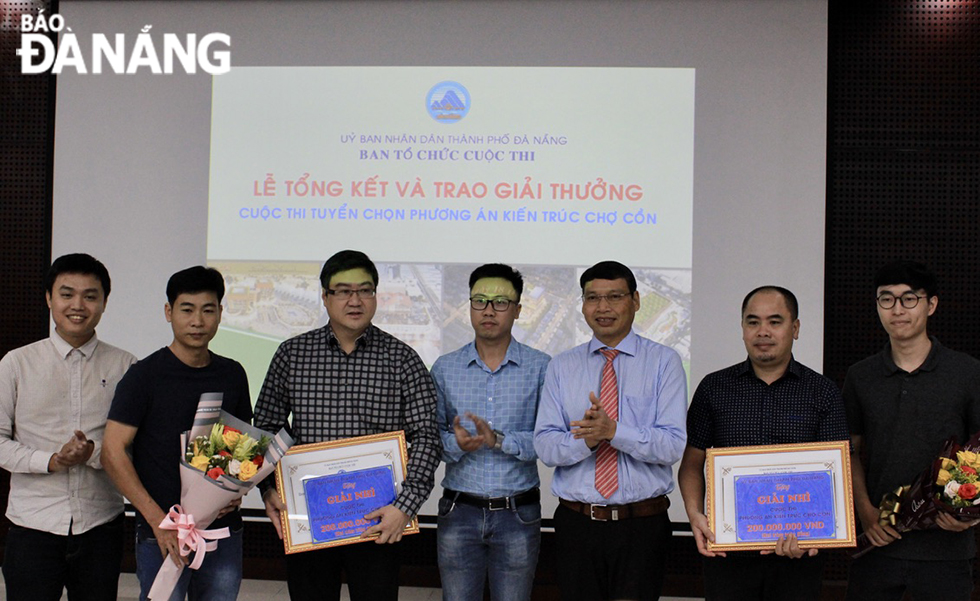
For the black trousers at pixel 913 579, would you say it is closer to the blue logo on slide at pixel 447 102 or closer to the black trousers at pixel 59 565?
the black trousers at pixel 59 565

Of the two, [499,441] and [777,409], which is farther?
[499,441]

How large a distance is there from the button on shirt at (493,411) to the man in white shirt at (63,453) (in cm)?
122

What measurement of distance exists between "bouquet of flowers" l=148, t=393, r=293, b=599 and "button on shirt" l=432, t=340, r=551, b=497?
0.69 meters

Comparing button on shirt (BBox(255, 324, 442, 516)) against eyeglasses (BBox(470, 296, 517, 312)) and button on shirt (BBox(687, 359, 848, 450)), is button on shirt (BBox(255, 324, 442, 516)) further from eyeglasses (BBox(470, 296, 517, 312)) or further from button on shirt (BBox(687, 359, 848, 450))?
button on shirt (BBox(687, 359, 848, 450))

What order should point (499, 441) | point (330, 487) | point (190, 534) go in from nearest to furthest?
point (190, 534), point (330, 487), point (499, 441)

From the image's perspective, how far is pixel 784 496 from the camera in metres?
2.70

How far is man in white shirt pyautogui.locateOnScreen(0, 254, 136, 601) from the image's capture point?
276cm

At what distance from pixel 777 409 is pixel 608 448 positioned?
61cm

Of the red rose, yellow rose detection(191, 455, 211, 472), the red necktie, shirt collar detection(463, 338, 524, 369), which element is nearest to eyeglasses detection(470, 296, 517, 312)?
shirt collar detection(463, 338, 524, 369)

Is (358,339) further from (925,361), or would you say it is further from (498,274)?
(925,361)

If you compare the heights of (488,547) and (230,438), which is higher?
(230,438)

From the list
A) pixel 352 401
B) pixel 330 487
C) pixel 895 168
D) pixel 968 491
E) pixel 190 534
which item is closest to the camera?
pixel 968 491

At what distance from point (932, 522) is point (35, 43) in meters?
5.73

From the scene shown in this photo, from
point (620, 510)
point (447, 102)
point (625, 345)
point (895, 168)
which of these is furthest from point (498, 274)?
point (895, 168)
